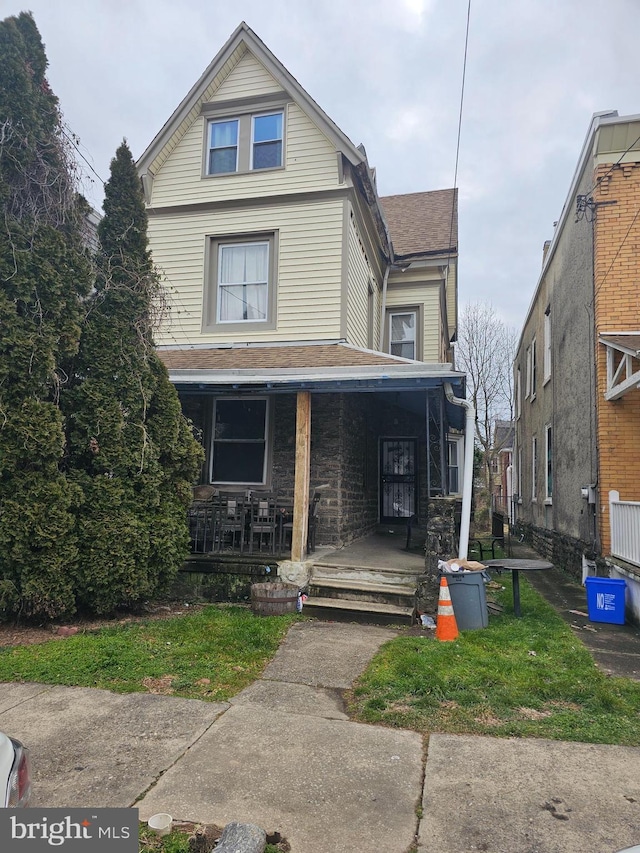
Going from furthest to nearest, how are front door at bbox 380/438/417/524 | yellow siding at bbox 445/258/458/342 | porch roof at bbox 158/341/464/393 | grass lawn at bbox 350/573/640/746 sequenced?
yellow siding at bbox 445/258/458/342
front door at bbox 380/438/417/524
porch roof at bbox 158/341/464/393
grass lawn at bbox 350/573/640/746

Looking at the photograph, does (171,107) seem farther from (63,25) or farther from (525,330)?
(525,330)

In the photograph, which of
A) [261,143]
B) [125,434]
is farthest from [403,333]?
[125,434]

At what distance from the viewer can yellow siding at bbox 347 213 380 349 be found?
10.8 meters

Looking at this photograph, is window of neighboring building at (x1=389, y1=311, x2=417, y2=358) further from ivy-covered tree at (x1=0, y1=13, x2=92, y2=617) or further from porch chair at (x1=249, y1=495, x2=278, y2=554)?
ivy-covered tree at (x1=0, y1=13, x2=92, y2=617)

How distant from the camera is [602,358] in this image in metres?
9.09

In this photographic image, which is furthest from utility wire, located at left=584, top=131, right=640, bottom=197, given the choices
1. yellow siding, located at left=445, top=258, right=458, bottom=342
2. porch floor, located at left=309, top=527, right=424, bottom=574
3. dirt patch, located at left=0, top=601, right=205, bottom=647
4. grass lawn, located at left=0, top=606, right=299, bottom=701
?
dirt patch, located at left=0, top=601, right=205, bottom=647

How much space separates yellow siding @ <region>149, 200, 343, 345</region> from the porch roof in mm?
427

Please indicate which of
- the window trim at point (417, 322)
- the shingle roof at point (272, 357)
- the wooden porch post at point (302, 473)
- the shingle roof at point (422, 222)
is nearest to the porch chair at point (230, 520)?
the wooden porch post at point (302, 473)

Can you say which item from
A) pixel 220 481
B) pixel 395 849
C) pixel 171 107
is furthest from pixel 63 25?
pixel 395 849

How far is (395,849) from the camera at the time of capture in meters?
2.78

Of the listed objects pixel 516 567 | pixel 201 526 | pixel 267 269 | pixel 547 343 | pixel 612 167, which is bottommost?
pixel 516 567

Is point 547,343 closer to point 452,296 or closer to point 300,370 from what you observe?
point 452,296

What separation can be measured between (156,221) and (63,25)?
394cm

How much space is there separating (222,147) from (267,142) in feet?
3.19
